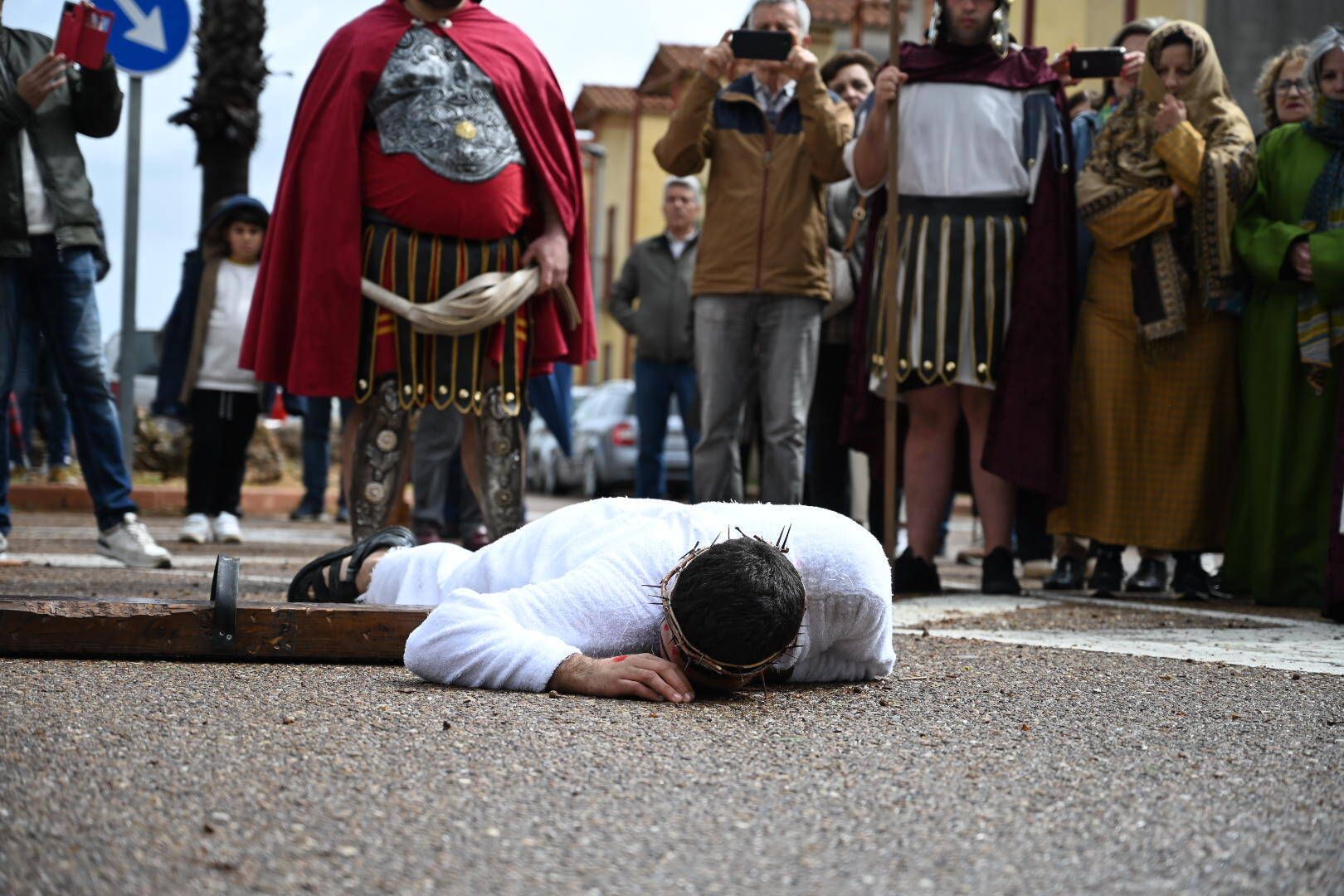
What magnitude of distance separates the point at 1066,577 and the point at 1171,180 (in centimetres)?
177

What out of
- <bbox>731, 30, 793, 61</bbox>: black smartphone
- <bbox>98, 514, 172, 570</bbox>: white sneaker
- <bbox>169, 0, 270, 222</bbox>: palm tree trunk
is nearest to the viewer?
<bbox>98, 514, 172, 570</bbox>: white sneaker

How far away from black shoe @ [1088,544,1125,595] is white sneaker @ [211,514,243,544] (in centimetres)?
421

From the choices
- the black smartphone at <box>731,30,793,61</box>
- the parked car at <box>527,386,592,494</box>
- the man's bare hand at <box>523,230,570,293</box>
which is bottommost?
the parked car at <box>527,386,592,494</box>

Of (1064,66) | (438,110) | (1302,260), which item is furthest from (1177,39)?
(438,110)

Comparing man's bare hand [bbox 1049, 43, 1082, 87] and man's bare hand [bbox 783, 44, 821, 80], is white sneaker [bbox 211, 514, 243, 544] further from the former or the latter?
man's bare hand [bbox 1049, 43, 1082, 87]

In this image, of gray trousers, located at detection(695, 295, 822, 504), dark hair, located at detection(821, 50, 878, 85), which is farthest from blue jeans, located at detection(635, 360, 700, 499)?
gray trousers, located at detection(695, 295, 822, 504)

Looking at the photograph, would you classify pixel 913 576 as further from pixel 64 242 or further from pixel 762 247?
pixel 64 242

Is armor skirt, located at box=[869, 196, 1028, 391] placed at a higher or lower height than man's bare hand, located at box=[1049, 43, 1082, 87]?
lower

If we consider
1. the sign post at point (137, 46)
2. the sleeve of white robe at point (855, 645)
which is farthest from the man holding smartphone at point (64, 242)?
the sleeve of white robe at point (855, 645)

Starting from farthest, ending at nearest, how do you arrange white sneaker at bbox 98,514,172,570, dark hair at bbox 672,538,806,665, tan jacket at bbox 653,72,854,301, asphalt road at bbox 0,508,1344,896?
1. tan jacket at bbox 653,72,854,301
2. white sneaker at bbox 98,514,172,570
3. dark hair at bbox 672,538,806,665
4. asphalt road at bbox 0,508,1344,896

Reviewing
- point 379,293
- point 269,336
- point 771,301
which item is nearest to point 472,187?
point 379,293

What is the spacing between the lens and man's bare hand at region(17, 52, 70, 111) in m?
5.85

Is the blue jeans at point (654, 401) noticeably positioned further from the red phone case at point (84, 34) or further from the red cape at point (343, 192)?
the red phone case at point (84, 34)

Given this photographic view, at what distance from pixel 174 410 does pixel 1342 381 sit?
6.04m
